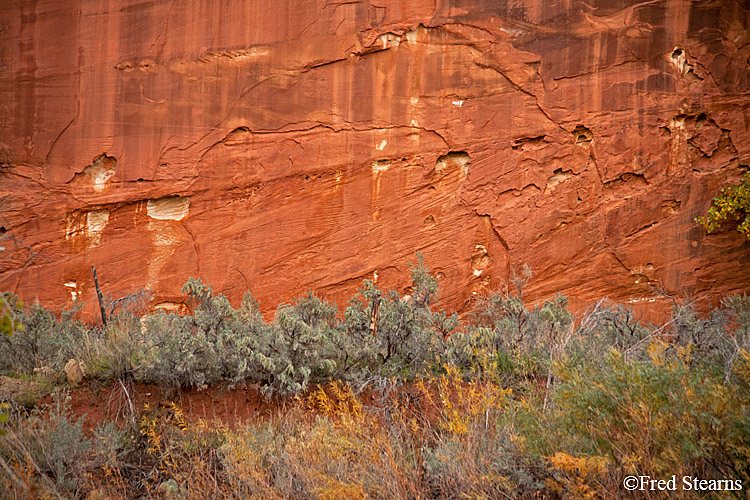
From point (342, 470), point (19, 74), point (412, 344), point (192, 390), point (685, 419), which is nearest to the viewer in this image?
point (685, 419)

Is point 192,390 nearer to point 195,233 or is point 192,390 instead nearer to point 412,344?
point 412,344

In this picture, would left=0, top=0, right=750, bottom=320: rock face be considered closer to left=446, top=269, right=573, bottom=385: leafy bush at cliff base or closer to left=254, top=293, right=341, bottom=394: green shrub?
left=446, top=269, right=573, bottom=385: leafy bush at cliff base

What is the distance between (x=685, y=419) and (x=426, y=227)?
608 centimetres

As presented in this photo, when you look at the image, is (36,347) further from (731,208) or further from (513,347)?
(731,208)

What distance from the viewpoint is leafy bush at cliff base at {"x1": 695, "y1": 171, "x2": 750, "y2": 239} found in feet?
27.3

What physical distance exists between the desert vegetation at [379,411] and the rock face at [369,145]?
9.16 ft

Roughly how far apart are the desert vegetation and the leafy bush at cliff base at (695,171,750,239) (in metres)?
3.40

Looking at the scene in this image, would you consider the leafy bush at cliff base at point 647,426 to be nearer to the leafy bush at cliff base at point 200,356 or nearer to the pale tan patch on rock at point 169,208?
the leafy bush at cliff base at point 200,356

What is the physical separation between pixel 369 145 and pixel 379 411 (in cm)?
513

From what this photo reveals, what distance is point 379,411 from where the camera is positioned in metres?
3.97

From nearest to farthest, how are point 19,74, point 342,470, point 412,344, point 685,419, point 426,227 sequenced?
point 685,419
point 342,470
point 412,344
point 19,74
point 426,227

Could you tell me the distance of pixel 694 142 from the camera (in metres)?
8.73

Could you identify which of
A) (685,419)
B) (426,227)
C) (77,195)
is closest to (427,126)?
(426,227)

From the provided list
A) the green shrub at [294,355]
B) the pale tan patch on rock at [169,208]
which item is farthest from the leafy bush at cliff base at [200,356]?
the pale tan patch on rock at [169,208]
